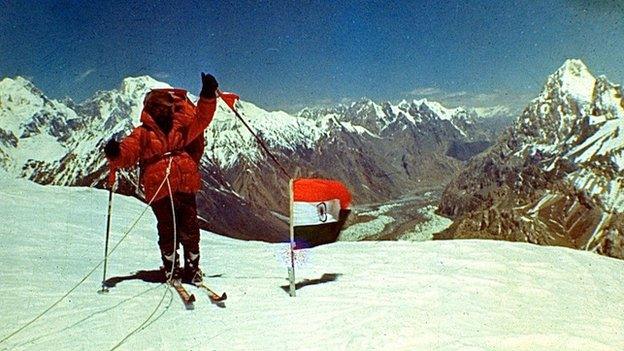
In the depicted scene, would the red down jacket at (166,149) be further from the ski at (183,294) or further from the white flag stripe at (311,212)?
the white flag stripe at (311,212)

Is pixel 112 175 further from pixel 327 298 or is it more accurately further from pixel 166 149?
pixel 327 298

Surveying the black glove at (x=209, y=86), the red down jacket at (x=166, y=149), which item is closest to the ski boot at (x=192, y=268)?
the red down jacket at (x=166, y=149)

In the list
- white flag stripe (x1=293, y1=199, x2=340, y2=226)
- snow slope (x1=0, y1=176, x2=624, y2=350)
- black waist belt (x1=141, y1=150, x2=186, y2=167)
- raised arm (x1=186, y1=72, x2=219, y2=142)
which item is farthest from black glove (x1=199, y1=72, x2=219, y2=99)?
snow slope (x1=0, y1=176, x2=624, y2=350)

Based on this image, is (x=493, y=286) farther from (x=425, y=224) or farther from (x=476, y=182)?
(x=476, y=182)

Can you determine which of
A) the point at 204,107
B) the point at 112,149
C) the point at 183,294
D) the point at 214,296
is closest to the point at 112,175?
the point at 112,149

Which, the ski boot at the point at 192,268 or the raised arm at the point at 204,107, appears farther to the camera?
the ski boot at the point at 192,268
